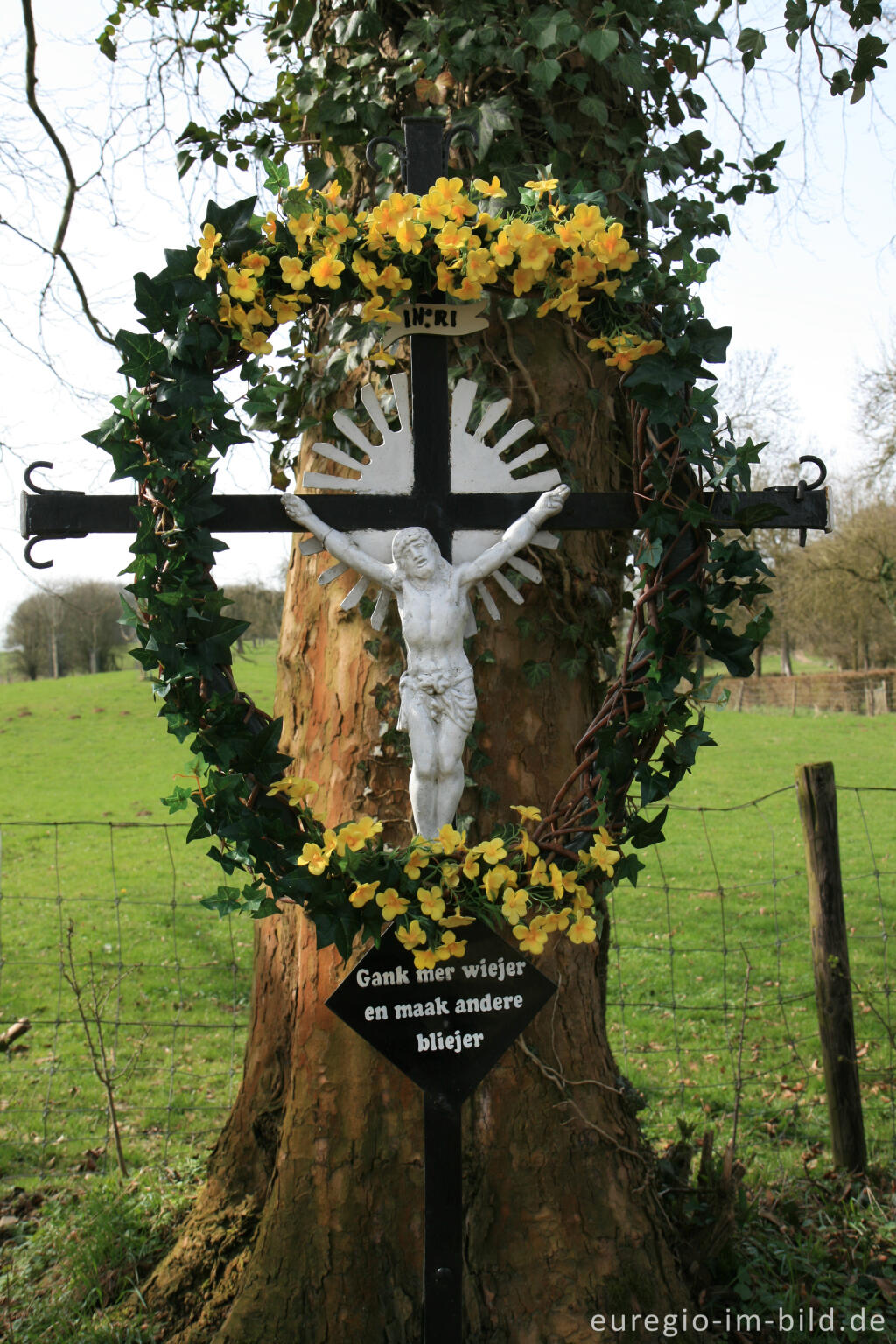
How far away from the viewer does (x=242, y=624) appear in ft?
7.89

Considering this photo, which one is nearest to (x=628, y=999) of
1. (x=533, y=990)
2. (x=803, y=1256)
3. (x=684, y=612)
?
(x=803, y=1256)

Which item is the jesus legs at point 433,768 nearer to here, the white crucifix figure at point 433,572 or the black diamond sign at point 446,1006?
the white crucifix figure at point 433,572

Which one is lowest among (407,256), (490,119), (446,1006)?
(446,1006)

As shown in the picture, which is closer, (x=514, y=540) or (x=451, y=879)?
(x=451, y=879)

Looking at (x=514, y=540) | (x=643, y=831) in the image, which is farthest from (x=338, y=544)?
(x=643, y=831)

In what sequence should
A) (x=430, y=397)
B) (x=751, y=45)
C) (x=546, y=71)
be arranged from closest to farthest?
(x=430, y=397)
(x=546, y=71)
(x=751, y=45)

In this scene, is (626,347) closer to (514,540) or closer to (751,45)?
(514,540)

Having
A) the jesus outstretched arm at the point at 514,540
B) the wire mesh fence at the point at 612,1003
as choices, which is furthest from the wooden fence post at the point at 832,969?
the jesus outstretched arm at the point at 514,540

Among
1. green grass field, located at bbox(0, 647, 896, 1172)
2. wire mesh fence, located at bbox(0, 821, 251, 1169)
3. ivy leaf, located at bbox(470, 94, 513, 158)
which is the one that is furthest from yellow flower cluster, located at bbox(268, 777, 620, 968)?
ivy leaf, located at bbox(470, 94, 513, 158)

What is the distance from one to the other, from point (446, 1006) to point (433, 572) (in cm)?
104

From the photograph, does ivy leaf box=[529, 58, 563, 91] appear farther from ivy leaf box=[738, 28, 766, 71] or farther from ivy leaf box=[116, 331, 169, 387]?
ivy leaf box=[116, 331, 169, 387]

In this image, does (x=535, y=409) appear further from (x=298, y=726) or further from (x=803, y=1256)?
(x=803, y=1256)

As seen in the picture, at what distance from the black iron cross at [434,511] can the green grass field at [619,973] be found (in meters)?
0.95

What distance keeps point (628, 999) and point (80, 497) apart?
206 inches
